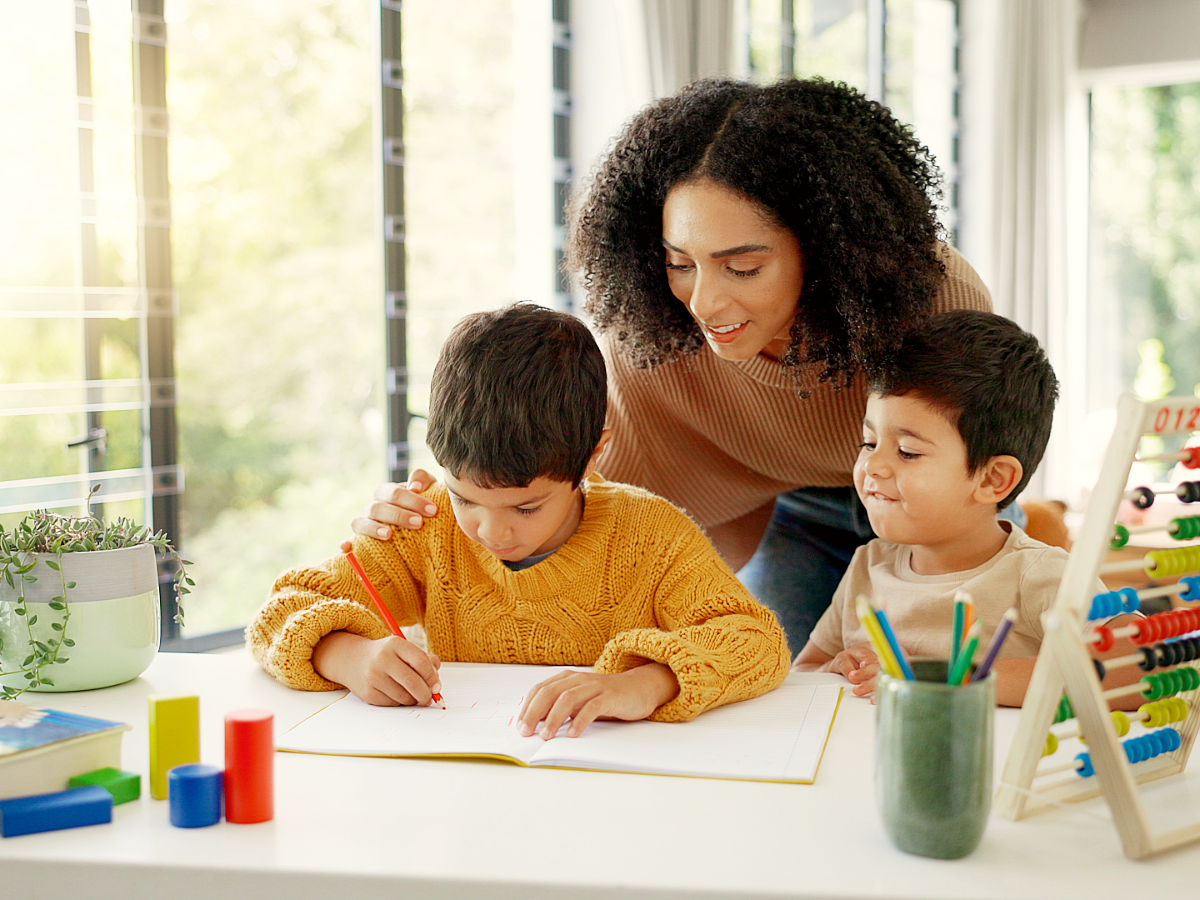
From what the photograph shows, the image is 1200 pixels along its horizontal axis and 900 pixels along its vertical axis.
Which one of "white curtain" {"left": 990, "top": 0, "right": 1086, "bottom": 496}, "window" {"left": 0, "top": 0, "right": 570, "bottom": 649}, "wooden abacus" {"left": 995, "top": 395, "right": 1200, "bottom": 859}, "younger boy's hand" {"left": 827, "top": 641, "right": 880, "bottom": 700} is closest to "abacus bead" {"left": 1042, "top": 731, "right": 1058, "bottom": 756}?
"wooden abacus" {"left": 995, "top": 395, "right": 1200, "bottom": 859}

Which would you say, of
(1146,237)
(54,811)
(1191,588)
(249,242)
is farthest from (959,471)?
(249,242)

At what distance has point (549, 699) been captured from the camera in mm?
921

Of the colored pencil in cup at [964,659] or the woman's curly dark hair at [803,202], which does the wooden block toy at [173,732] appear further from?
the woman's curly dark hair at [803,202]

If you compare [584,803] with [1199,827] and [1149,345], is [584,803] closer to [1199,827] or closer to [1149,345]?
[1199,827]

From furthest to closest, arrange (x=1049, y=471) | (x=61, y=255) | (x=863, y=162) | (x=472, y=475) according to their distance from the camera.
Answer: (x=1049, y=471)
(x=61, y=255)
(x=863, y=162)
(x=472, y=475)

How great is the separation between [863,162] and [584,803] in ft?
2.98

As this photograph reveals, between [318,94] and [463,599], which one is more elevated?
[318,94]

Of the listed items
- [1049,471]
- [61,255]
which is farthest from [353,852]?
[1049,471]

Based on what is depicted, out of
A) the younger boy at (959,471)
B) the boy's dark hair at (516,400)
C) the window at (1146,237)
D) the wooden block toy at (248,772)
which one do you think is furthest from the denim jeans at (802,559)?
the window at (1146,237)

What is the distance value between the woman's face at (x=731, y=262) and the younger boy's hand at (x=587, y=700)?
52 cm

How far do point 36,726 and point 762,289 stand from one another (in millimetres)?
911

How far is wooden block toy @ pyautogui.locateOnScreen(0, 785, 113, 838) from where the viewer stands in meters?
0.71

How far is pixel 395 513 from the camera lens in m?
1.25

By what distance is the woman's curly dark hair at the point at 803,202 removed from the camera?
131cm
